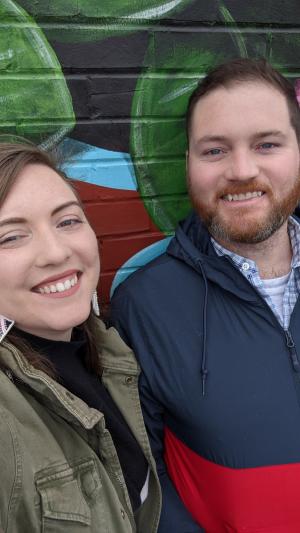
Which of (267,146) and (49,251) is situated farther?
(267,146)

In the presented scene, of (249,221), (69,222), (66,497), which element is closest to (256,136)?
(249,221)

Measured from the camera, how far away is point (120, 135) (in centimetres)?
218

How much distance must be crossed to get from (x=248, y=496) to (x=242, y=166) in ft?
3.82

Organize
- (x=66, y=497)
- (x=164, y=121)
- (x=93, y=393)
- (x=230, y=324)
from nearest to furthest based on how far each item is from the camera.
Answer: (x=66, y=497), (x=93, y=393), (x=230, y=324), (x=164, y=121)

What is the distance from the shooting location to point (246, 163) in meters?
1.79

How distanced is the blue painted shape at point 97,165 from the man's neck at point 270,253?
1.97 feet

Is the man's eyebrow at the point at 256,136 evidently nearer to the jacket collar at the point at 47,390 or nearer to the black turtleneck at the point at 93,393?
the black turtleneck at the point at 93,393

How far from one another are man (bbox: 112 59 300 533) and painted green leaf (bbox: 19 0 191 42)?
45 centimetres

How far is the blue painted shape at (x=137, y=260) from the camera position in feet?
7.65

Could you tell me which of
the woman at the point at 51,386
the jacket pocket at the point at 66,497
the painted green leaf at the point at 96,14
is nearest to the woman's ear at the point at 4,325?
the woman at the point at 51,386

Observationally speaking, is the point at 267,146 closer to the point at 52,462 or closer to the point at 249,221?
the point at 249,221

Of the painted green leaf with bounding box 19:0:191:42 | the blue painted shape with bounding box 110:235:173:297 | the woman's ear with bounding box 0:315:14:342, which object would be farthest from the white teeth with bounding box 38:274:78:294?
the painted green leaf with bounding box 19:0:191:42

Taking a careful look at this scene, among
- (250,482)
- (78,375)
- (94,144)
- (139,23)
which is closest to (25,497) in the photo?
(78,375)

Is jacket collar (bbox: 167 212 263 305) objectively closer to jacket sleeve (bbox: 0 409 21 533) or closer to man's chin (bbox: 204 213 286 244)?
man's chin (bbox: 204 213 286 244)
